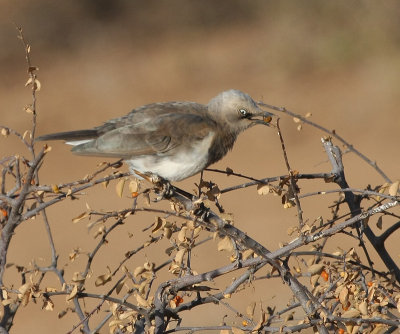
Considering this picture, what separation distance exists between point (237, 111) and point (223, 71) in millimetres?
8506

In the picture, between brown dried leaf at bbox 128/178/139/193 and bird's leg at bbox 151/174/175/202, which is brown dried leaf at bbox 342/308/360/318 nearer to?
brown dried leaf at bbox 128/178/139/193

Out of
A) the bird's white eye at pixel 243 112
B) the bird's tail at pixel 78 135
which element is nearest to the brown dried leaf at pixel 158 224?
the bird's tail at pixel 78 135

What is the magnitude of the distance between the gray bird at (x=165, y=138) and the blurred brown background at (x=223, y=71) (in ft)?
16.1

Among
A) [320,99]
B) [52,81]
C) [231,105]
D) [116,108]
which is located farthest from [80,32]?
[231,105]

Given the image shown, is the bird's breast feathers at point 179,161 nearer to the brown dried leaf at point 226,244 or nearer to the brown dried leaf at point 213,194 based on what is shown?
the brown dried leaf at point 213,194

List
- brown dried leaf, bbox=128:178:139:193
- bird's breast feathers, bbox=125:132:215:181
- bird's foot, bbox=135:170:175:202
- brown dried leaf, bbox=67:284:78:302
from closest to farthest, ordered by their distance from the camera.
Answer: brown dried leaf, bbox=67:284:78:302, brown dried leaf, bbox=128:178:139:193, bird's foot, bbox=135:170:175:202, bird's breast feathers, bbox=125:132:215:181

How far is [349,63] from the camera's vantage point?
12812mm

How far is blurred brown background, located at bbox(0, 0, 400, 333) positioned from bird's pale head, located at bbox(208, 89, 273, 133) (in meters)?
4.83

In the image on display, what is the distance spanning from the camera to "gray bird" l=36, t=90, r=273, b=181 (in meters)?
3.97

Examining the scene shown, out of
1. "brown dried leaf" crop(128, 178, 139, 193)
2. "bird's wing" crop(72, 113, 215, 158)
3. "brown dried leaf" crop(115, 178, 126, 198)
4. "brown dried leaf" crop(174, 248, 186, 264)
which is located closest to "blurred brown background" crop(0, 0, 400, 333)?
"bird's wing" crop(72, 113, 215, 158)

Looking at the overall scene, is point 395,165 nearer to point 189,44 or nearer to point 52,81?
point 189,44

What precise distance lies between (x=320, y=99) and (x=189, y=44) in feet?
8.22

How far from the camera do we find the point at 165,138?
405 centimetres

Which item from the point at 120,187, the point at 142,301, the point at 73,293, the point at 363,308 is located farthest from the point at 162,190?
the point at 363,308
